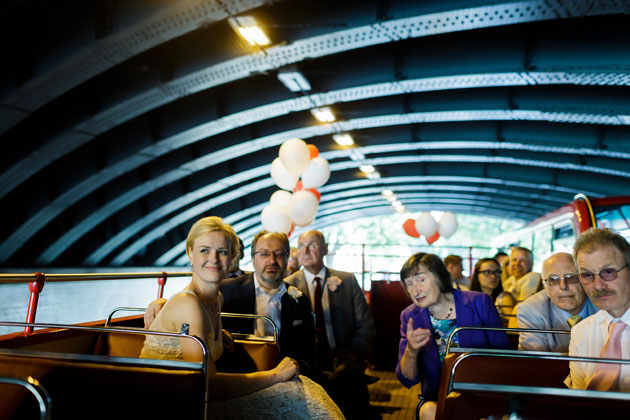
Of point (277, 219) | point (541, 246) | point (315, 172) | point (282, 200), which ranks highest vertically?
point (315, 172)

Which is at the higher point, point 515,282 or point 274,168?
point 274,168

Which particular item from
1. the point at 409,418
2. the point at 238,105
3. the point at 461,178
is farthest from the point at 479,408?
the point at 461,178

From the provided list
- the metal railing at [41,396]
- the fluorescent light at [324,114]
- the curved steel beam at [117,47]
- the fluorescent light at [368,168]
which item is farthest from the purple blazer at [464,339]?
the fluorescent light at [368,168]

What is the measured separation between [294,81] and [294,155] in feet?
8.07

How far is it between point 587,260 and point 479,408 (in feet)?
3.16

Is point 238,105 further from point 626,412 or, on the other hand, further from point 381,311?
point 626,412

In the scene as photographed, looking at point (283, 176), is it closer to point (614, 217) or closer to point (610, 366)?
point (614, 217)

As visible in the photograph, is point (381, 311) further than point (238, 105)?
No

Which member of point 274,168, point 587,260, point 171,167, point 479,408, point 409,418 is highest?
point 171,167

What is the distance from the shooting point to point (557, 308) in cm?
378

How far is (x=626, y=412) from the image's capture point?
6.40 feet

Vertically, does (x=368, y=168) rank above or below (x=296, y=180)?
above

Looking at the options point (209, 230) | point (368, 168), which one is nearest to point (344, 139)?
point (368, 168)

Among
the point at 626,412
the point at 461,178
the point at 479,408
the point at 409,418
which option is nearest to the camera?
the point at 626,412
